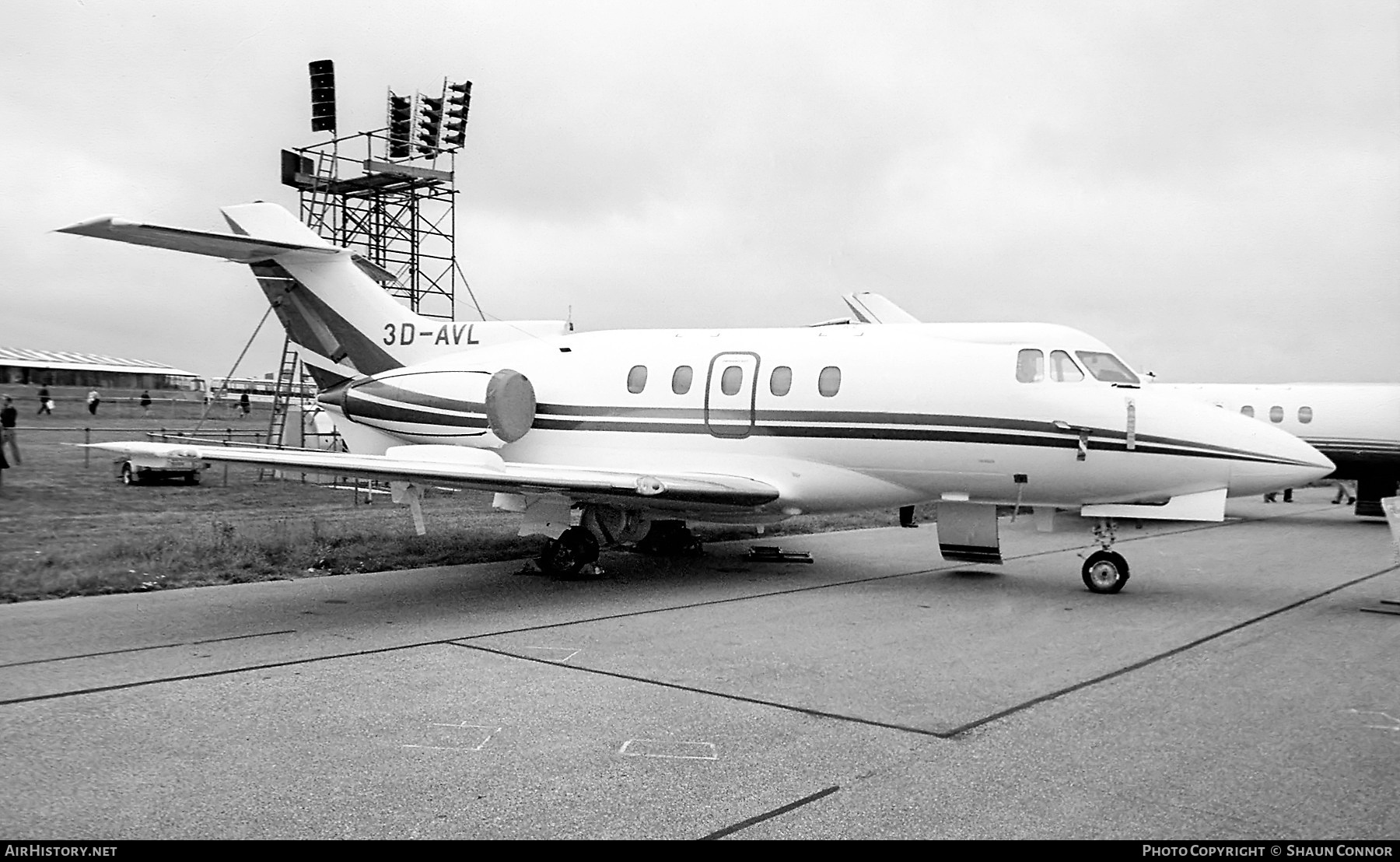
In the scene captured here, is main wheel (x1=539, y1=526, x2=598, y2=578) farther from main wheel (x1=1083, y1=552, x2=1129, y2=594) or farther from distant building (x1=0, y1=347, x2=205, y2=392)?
distant building (x1=0, y1=347, x2=205, y2=392)

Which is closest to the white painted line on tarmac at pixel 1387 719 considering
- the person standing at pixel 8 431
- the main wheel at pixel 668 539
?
the main wheel at pixel 668 539

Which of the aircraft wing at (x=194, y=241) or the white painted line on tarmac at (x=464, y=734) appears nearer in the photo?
the white painted line on tarmac at (x=464, y=734)

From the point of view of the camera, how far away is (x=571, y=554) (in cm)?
1264

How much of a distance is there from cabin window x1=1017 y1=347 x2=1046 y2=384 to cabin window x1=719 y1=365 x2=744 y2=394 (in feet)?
11.2

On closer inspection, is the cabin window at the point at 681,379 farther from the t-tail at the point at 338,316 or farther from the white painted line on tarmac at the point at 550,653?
the white painted line on tarmac at the point at 550,653

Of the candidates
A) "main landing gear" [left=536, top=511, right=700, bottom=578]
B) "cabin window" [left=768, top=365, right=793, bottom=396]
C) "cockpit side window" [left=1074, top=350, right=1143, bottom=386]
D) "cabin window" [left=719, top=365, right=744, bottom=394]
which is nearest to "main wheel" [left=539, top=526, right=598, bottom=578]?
"main landing gear" [left=536, top=511, right=700, bottom=578]

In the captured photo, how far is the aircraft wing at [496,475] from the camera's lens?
920cm

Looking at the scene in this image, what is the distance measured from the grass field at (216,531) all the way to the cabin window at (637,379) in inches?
113

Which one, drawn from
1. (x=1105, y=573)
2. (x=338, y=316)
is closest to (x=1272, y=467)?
(x=1105, y=573)

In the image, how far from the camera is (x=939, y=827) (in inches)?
174

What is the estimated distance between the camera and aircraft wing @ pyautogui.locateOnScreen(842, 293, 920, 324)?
18859mm

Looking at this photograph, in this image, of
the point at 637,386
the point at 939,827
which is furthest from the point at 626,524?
the point at 939,827

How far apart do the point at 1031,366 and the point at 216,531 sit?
10775 millimetres
